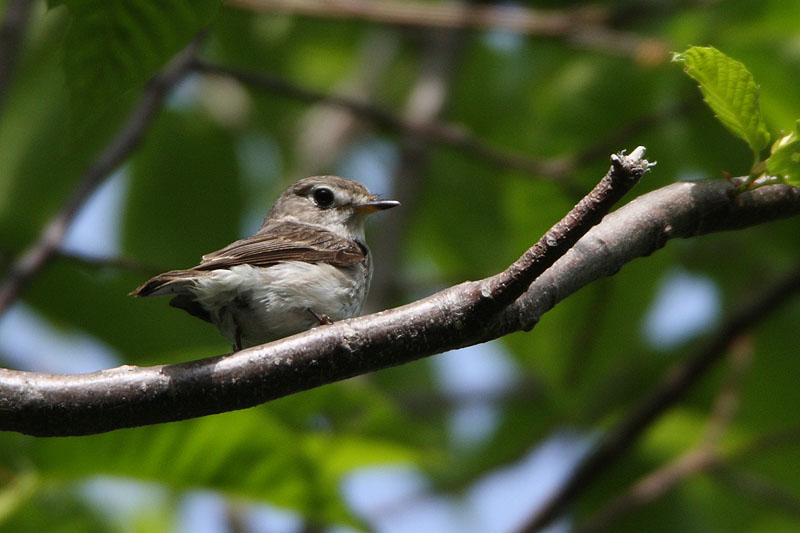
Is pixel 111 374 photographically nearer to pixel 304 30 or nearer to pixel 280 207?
pixel 280 207

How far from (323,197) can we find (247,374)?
10.7 ft

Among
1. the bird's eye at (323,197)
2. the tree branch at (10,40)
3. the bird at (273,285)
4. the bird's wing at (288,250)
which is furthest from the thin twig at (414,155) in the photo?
the tree branch at (10,40)

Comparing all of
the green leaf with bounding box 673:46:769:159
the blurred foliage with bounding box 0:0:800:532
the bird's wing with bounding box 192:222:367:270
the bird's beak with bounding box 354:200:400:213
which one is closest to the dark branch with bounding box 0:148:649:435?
the green leaf with bounding box 673:46:769:159

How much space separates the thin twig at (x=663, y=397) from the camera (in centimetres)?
489

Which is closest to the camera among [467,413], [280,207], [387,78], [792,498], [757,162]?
[757,162]

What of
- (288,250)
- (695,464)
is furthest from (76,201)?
(695,464)

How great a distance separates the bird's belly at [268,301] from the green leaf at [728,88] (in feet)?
7.01

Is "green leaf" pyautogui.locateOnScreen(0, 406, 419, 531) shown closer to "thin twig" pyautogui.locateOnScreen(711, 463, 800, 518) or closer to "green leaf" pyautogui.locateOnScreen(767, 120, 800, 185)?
"green leaf" pyautogui.locateOnScreen(767, 120, 800, 185)

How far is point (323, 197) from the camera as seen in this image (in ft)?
18.4

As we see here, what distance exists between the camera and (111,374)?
2428 mm

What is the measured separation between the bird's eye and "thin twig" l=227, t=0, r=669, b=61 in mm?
1139

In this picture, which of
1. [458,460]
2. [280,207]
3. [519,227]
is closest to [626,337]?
[519,227]

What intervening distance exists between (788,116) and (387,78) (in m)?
4.61

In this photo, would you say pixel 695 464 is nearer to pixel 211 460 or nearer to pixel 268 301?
pixel 268 301
